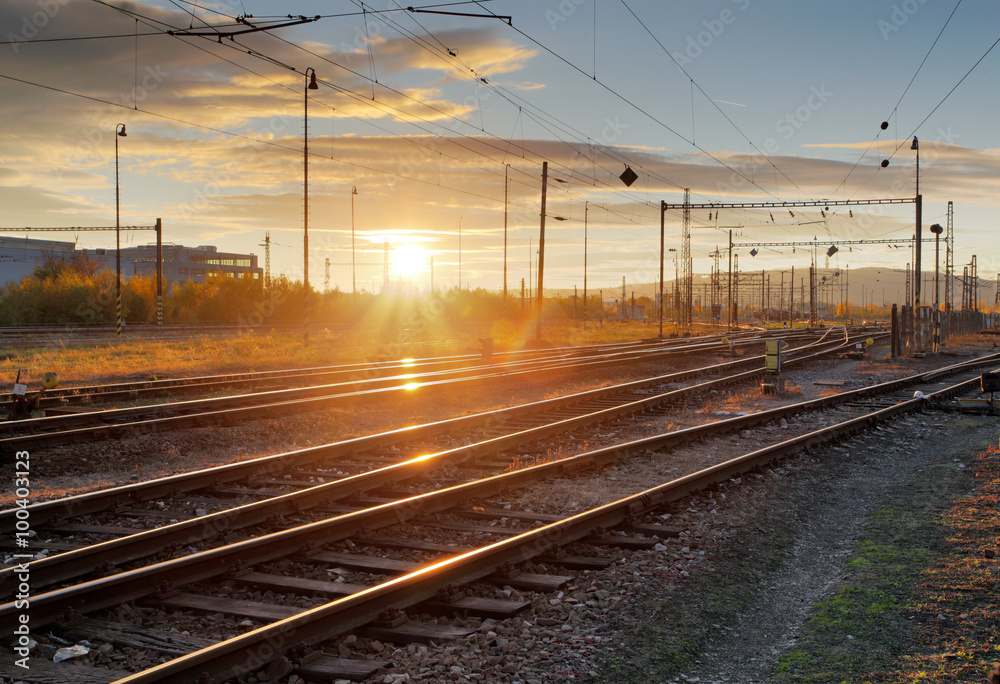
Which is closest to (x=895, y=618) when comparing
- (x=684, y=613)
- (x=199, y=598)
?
(x=684, y=613)

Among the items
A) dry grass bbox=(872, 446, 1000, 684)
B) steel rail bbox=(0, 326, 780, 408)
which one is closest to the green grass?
dry grass bbox=(872, 446, 1000, 684)

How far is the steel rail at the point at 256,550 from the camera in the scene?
530 centimetres

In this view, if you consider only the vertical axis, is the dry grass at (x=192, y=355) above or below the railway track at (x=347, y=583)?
above

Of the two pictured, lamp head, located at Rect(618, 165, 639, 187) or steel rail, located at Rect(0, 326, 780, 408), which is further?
lamp head, located at Rect(618, 165, 639, 187)

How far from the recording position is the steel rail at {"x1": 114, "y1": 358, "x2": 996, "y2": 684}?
434cm

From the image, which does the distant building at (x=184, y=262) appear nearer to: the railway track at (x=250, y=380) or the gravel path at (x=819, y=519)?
the railway track at (x=250, y=380)

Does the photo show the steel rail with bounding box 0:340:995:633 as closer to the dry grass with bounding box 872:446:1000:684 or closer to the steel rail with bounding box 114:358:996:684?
the steel rail with bounding box 114:358:996:684

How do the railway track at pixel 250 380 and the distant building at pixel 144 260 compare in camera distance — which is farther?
the distant building at pixel 144 260

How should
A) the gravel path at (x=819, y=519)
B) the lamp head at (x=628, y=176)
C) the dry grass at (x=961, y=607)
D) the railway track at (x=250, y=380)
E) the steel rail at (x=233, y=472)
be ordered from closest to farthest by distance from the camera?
the dry grass at (x=961, y=607) → the gravel path at (x=819, y=519) → the steel rail at (x=233, y=472) → the railway track at (x=250, y=380) → the lamp head at (x=628, y=176)

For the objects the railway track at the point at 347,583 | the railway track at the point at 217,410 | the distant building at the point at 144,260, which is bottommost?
the railway track at the point at 347,583

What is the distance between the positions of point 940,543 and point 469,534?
480cm

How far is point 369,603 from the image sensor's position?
17.5 feet

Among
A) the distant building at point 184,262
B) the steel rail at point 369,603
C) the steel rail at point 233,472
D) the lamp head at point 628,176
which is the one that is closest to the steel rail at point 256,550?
the steel rail at point 369,603

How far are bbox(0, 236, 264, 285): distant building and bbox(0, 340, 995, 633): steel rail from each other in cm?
8535
